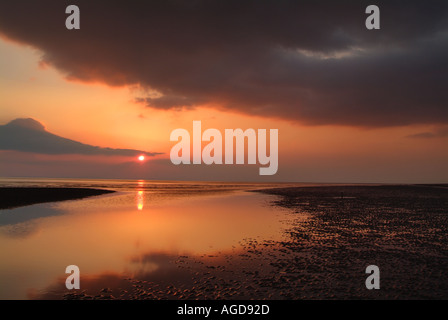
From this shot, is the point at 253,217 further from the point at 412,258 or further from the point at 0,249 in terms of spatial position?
the point at 0,249

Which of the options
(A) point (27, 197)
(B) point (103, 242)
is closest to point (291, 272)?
(B) point (103, 242)

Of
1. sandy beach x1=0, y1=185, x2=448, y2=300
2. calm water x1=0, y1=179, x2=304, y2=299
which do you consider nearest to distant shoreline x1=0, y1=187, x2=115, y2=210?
calm water x1=0, y1=179, x2=304, y2=299

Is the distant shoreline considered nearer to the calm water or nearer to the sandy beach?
the calm water

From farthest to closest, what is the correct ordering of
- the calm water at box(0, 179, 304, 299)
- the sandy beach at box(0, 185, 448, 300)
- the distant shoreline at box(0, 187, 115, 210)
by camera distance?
1. the distant shoreline at box(0, 187, 115, 210)
2. the calm water at box(0, 179, 304, 299)
3. the sandy beach at box(0, 185, 448, 300)

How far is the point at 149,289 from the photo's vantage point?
10.2 m

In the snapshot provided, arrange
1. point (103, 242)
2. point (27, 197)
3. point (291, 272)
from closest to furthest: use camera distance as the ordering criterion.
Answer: point (291, 272) → point (103, 242) → point (27, 197)

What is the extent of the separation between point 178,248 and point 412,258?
13.4m

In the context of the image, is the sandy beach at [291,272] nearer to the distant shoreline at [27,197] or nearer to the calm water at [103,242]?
the calm water at [103,242]

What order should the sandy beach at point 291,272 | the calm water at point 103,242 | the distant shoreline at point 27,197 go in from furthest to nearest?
the distant shoreline at point 27,197 → the calm water at point 103,242 → the sandy beach at point 291,272

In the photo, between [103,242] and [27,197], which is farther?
[27,197]

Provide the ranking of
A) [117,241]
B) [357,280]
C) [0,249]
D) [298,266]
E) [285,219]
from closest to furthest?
[357,280] < [298,266] < [0,249] < [117,241] < [285,219]

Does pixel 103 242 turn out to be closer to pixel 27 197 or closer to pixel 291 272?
pixel 291 272

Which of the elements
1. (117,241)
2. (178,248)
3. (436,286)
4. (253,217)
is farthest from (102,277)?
(253,217)

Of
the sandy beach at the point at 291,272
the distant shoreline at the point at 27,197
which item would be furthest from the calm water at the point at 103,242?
the distant shoreline at the point at 27,197
